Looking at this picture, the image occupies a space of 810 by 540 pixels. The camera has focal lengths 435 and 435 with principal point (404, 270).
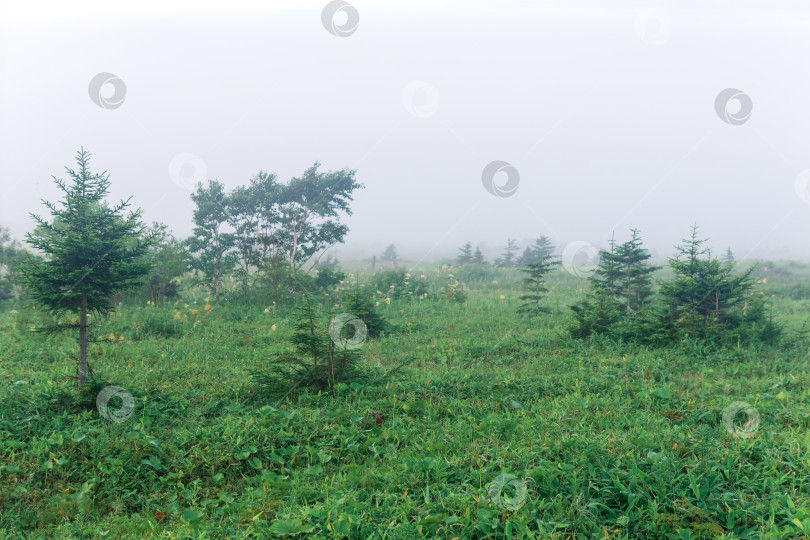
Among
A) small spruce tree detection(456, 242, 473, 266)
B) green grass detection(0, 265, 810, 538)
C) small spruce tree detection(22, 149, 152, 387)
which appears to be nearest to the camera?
green grass detection(0, 265, 810, 538)

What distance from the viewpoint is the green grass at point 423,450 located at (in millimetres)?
3670

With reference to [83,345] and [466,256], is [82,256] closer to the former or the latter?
[83,345]

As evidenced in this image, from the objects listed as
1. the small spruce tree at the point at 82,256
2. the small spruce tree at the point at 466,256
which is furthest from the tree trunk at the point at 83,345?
the small spruce tree at the point at 466,256

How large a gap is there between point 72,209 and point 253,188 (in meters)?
11.9

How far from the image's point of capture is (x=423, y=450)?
4781 mm

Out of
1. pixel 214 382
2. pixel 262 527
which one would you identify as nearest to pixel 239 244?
pixel 214 382

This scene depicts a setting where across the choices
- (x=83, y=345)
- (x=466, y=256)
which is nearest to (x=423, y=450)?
(x=83, y=345)

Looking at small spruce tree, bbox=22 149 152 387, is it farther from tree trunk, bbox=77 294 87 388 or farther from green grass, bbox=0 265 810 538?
green grass, bbox=0 265 810 538

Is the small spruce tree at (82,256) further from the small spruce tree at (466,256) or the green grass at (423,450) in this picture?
the small spruce tree at (466,256)

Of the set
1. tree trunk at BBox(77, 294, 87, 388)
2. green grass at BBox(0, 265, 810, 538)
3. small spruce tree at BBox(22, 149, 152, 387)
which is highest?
small spruce tree at BBox(22, 149, 152, 387)

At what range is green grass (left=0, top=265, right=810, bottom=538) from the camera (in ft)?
12.0

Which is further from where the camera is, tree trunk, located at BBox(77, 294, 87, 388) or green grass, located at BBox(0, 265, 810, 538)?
tree trunk, located at BBox(77, 294, 87, 388)

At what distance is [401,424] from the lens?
5.42m

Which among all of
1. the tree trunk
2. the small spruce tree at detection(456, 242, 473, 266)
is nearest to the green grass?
the tree trunk
